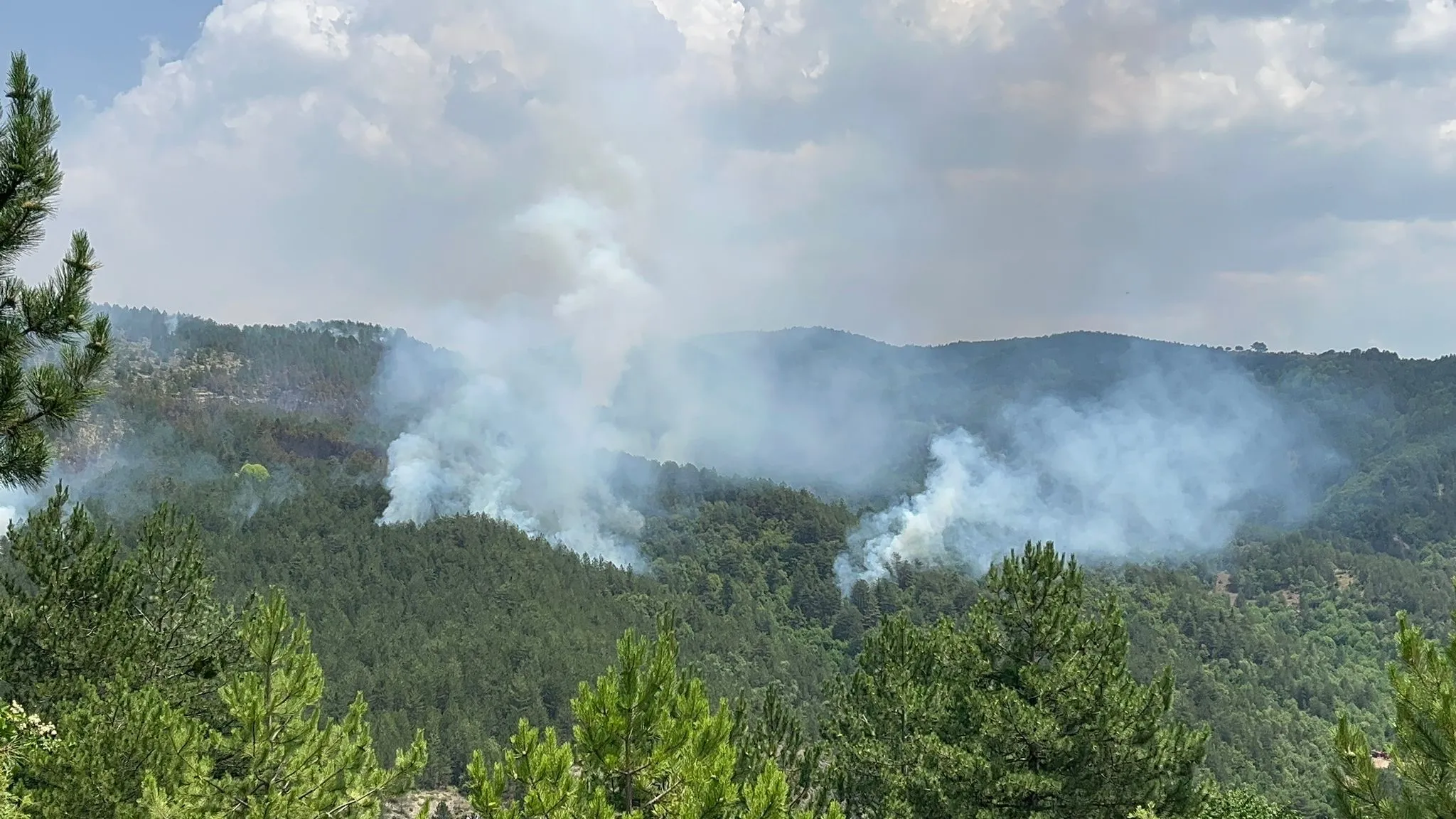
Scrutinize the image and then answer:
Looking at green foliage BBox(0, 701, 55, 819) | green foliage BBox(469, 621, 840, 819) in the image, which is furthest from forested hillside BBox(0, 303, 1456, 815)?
green foliage BBox(0, 701, 55, 819)

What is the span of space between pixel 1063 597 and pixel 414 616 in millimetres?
109790

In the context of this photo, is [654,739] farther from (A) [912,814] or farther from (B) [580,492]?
(B) [580,492]

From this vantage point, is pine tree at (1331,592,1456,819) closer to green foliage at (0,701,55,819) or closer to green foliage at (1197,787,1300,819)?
green foliage at (1197,787,1300,819)

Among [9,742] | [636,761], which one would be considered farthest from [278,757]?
[636,761]

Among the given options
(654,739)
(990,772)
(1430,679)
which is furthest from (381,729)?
(1430,679)

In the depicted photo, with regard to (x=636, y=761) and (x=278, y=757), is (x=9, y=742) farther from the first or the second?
(x=636, y=761)

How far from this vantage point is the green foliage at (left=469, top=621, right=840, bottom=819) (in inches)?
504

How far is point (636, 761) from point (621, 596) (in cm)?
12808

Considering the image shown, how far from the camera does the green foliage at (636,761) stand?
1280cm

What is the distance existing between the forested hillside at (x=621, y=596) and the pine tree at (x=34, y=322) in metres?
74.8

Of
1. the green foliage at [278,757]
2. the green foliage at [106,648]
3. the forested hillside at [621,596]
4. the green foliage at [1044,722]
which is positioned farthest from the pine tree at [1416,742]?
the forested hillside at [621,596]

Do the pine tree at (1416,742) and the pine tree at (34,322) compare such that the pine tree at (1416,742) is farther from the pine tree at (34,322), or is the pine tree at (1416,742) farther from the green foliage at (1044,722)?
the pine tree at (34,322)

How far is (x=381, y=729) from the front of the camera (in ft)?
279

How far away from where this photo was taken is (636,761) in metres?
14.3
